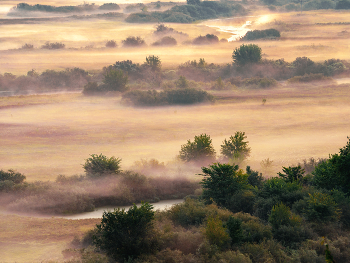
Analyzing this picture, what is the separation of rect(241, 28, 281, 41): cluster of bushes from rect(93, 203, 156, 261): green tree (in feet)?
267

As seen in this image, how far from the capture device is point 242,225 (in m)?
15.5

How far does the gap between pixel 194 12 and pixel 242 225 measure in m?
107

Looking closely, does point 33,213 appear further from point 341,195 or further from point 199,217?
point 341,195

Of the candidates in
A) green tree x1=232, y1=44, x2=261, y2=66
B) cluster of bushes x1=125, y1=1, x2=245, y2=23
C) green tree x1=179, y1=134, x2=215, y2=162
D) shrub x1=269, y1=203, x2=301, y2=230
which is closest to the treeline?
green tree x1=232, y1=44, x2=261, y2=66

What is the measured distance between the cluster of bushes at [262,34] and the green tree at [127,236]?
81483 millimetres

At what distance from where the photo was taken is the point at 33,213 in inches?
801

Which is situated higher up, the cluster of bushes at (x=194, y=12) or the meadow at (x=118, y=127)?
the cluster of bushes at (x=194, y=12)

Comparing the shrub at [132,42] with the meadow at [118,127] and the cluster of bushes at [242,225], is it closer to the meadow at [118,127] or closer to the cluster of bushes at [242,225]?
the meadow at [118,127]

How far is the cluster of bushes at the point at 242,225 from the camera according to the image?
13367 mm

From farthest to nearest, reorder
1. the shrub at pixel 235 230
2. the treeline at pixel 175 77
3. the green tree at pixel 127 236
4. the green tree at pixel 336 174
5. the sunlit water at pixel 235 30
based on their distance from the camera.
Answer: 1. the sunlit water at pixel 235 30
2. the treeline at pixel 175 77
3. the green tree at pixel 336 174
4. the shrub at pixel 235 230
5. the green tree at pixel 127 236

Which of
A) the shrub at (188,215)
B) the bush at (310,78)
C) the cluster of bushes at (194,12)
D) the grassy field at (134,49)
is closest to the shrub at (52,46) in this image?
the grassy field at (134,49)

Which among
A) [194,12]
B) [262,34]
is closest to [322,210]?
[262,34]

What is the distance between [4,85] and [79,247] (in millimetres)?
47001

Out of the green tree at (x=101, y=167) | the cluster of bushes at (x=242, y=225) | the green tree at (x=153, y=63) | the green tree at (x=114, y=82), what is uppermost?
the green tree at (x=153, y=63)
